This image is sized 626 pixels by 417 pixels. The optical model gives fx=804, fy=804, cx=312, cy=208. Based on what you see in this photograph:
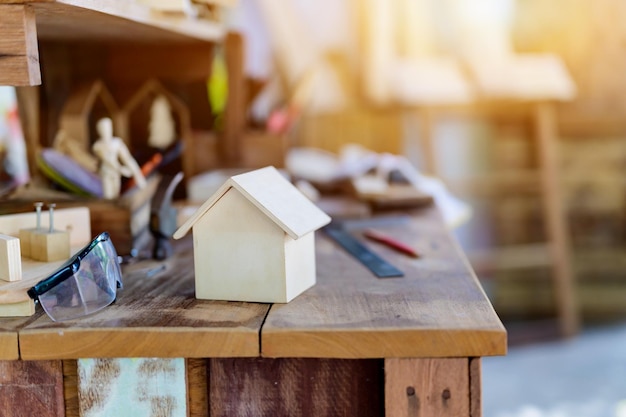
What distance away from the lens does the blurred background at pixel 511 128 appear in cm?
289

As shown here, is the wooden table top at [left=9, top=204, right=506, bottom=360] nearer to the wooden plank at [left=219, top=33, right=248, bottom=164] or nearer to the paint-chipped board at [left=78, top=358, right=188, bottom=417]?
the paint-chipped board at [left=78, top=358, right=188, bottom=417]

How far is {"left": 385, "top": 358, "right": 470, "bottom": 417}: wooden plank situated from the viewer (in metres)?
0.92

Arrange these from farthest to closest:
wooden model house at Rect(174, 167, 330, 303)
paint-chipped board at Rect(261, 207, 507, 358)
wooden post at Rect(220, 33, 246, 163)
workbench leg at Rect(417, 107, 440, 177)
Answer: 1. workbench leg at Rect(417, 107, 440, 177)
2. wooden post at Rect(220, 33, 246, 163)
3. wooden model house at Rect(174, 167, 330, 303)
4. paint-chipped board at Rect(261, 207, 507, 358)

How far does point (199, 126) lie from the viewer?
2004 mm

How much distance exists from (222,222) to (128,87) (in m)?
0.91

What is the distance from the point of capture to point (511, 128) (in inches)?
130

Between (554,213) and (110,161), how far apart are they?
86.8 inches

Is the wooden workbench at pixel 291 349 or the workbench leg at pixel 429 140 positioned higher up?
the workbench leg at pixel 429 140

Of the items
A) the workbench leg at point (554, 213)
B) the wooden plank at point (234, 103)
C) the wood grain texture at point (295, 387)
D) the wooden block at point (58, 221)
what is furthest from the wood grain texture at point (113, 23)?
the workbench leg at point (554, 213)

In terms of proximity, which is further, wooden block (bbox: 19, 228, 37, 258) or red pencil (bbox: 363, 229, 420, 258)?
red pencil (bbox: 363, 229, 420, 258)

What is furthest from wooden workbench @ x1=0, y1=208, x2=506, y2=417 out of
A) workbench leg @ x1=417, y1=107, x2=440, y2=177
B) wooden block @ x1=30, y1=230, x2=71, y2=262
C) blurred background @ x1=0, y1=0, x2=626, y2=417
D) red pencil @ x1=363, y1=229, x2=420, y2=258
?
workbench leg @ x1=417, y1=107, x2=440, y2=177

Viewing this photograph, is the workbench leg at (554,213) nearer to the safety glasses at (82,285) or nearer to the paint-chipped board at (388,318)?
the paint-chipped board at (388,318)

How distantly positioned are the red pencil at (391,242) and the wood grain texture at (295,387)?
394mm

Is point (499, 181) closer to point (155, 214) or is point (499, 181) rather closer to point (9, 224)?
point (155, 214)
